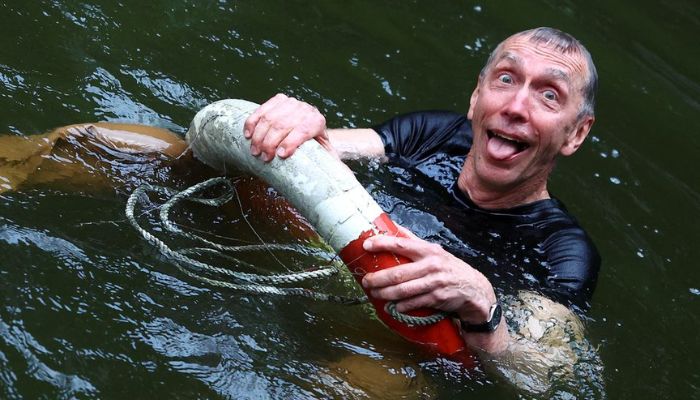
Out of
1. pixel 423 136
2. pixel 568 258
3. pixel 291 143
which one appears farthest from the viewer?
pixel 423 136

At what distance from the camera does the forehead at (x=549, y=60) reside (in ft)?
12.3

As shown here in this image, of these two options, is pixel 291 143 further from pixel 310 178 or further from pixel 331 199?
pixel 331 199

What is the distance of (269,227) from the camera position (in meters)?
3.69

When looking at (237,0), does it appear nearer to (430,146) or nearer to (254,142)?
(430,146)

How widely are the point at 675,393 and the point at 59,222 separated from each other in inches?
100

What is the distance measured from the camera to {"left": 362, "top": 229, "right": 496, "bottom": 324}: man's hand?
9.25 feet

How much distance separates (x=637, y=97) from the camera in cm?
629

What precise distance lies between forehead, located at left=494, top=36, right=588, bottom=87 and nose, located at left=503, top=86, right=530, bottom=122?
0.13 meters

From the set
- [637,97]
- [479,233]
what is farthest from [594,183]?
[479,233]

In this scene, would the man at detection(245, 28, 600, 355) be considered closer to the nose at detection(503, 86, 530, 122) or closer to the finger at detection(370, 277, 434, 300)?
the nose at detection(503, 86, 530, 122)

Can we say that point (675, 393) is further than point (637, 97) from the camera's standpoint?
No

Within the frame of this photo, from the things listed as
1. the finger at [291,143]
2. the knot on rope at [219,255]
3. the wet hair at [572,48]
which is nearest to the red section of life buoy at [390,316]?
the knot on rope at [219,255]

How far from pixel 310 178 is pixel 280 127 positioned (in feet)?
0.77

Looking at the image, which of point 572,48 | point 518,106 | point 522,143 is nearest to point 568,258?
point 522,143
